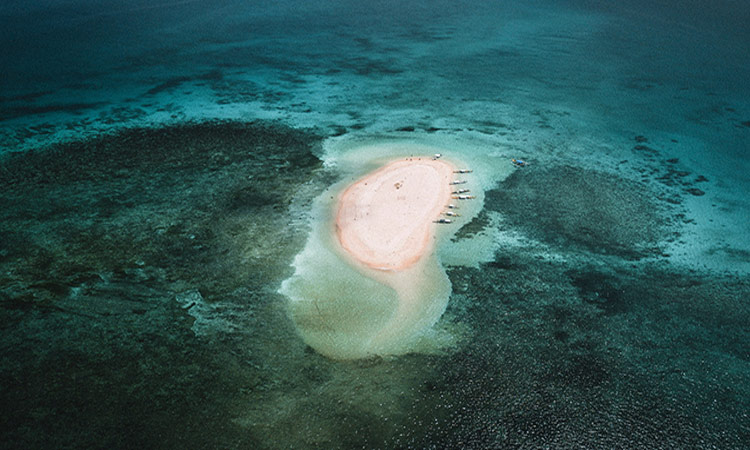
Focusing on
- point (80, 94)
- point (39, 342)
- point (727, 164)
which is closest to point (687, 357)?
point (727, 164)

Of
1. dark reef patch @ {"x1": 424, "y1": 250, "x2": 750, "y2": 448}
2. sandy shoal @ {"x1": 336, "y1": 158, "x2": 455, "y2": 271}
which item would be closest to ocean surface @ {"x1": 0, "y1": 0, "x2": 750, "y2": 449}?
dark reef patch @ {"x1": 424, "y1": 250, "x2": 750, "y2": 448}

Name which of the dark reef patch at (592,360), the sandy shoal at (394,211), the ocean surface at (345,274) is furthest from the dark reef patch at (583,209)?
the sandy shoal at (394,211)

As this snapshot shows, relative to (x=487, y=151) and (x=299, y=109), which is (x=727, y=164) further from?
(x=299, y=109)

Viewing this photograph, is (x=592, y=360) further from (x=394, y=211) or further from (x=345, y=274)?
(x=394, y=211)

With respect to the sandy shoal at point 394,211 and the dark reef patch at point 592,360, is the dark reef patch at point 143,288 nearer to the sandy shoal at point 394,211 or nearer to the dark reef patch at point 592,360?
the sandy shoal at point 394,211

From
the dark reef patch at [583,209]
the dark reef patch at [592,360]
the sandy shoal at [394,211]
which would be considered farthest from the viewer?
the dark reef patch at [583,209]
